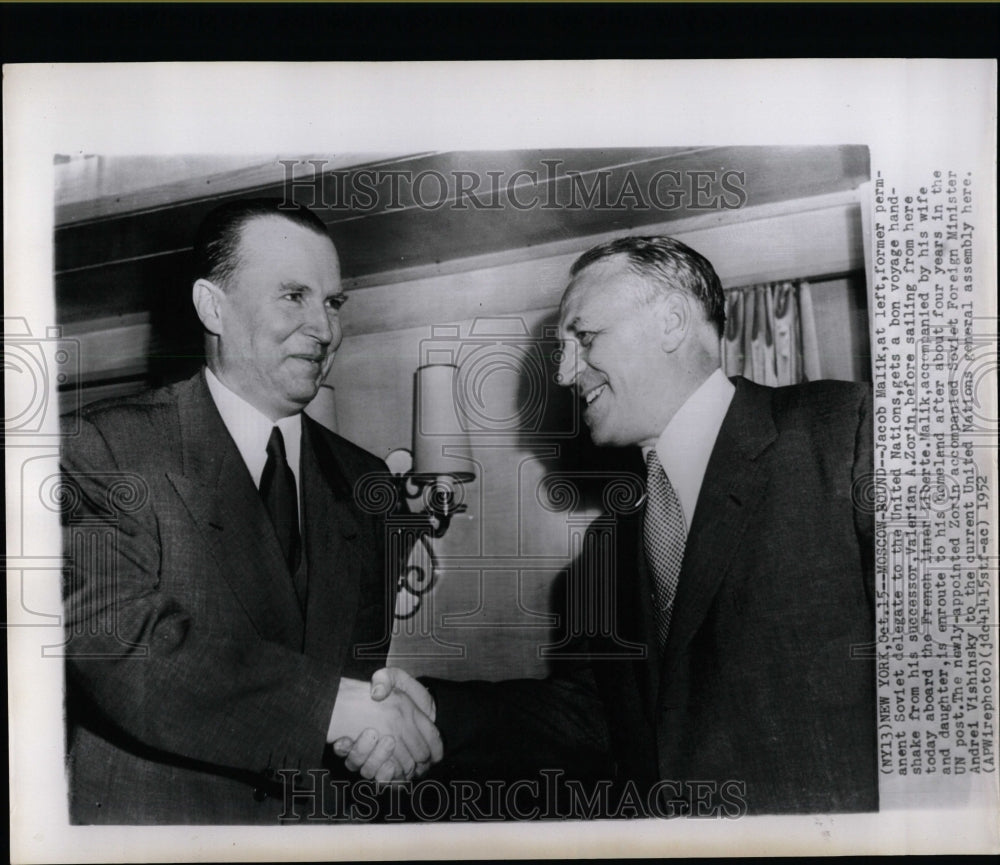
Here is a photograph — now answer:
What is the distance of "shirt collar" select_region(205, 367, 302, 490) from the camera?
221cm

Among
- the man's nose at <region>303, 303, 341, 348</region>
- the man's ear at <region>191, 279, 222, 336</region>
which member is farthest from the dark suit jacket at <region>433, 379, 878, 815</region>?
the man's ear at <region>191, 279, 222, 336</region>

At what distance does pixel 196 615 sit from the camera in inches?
85.2

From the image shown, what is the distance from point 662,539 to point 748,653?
0.32 meters

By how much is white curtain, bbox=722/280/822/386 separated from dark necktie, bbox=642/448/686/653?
306 mm

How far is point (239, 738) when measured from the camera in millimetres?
2162

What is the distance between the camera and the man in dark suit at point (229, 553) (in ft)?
7.13

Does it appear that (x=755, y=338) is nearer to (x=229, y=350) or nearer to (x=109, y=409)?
(x=229, y=350)

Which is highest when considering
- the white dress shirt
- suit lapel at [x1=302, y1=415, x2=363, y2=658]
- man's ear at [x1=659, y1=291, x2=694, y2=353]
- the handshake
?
man's ear at [x1=659, y1=291, x2=694, y2=353]

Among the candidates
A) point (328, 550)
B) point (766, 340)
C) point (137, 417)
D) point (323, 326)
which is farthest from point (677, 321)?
point (137, 417)

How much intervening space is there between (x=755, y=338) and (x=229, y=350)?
123 cm

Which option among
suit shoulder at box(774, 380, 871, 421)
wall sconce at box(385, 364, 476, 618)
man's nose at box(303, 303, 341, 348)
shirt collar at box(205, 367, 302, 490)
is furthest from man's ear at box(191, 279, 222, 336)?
suit shoulder at box(774, 380, 871, 421)

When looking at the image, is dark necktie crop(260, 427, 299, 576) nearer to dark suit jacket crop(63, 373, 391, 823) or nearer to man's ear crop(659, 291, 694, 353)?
dark suit jacket crop(63, 373, 391, 823)

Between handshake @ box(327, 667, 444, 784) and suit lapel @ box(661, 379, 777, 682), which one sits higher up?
suit lapel @ box(661, 379, 777, 682)

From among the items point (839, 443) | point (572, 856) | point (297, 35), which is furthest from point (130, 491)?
point (839, 443)
